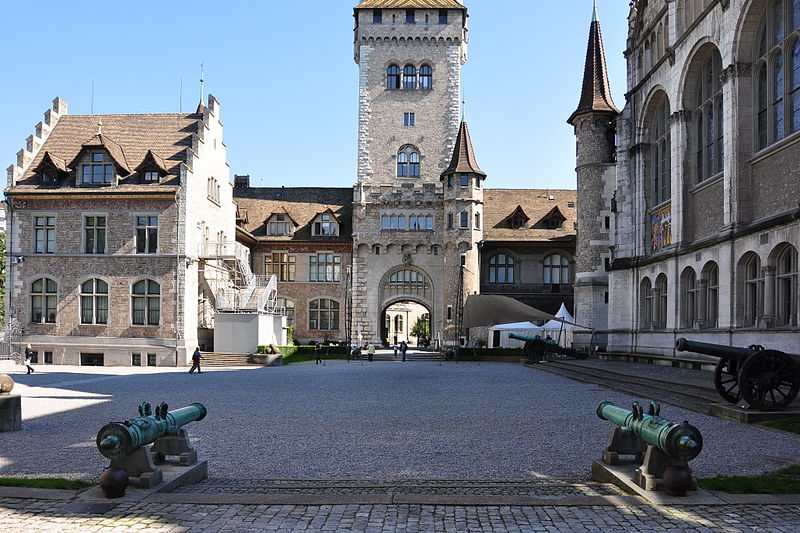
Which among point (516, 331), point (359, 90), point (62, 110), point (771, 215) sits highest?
point (359, 90)

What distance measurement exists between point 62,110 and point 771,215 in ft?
124

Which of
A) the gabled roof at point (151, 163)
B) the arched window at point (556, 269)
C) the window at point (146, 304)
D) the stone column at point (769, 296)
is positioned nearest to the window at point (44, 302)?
the window at point (146, 304)

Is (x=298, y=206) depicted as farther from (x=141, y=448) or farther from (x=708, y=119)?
(x=141, y=448)

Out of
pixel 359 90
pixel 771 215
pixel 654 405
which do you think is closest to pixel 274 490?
pixel 654 405

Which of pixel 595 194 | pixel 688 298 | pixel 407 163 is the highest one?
pixel 407 163

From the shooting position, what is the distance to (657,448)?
25.1 ft

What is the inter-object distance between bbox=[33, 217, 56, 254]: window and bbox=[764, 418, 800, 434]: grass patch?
35.5 m

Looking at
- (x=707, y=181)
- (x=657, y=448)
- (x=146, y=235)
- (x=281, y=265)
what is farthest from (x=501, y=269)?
(x=657, y=448)

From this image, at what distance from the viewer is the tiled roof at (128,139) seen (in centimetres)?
3909

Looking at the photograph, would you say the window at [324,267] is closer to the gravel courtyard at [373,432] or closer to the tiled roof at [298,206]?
the tiled roof at [298,206]

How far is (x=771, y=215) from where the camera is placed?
20375 mm

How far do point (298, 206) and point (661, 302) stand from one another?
31.8 metres

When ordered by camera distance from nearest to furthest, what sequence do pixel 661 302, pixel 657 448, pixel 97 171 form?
pixel 657 448 → pixel 661 302 → pixel 97 171

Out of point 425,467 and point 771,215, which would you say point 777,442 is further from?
point 771,215
